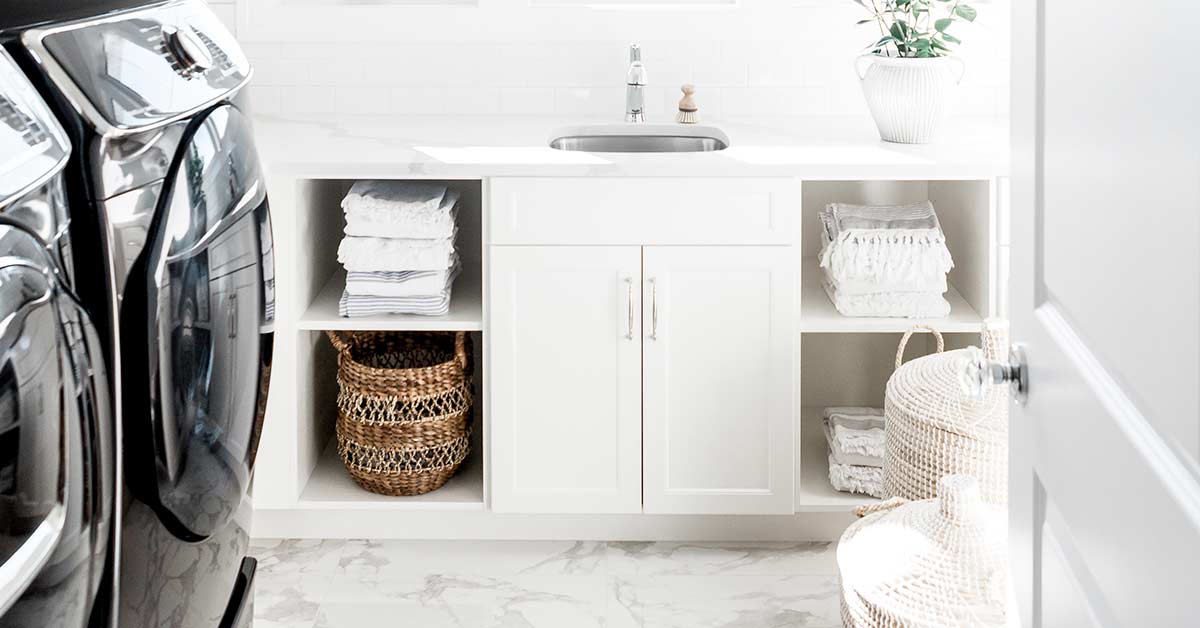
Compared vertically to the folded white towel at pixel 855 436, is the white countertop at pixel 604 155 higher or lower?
higher

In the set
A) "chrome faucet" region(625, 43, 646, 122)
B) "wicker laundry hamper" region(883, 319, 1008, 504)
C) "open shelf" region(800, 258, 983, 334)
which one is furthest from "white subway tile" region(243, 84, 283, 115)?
"wicker laundry hamper" region(883, 319, 1008, 504)

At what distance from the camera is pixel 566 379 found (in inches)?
106

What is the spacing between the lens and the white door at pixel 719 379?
2.64 meters

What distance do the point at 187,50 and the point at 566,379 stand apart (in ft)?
6.40

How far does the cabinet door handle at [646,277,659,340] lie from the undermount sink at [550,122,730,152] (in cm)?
60

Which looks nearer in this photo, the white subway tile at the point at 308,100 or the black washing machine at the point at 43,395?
the black washing machine at the point at 43,395

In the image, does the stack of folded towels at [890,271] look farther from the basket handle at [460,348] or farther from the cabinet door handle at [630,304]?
the basket handle at [460,348]

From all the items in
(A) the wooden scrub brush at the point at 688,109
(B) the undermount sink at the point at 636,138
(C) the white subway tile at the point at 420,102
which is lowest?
(B) the undermount sink at the point at 636,138

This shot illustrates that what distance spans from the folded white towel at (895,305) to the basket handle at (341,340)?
1.09 metres

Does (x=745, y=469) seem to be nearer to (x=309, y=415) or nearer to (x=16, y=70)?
(x=309, y=415)

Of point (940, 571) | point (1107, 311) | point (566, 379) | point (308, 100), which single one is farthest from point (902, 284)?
point (1107, 311)

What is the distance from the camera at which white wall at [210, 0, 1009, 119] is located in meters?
3.24

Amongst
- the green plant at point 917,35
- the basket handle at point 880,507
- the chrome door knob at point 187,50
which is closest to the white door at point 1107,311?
the chrome door knob at point 187,50

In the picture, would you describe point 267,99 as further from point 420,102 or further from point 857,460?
point 857,460
